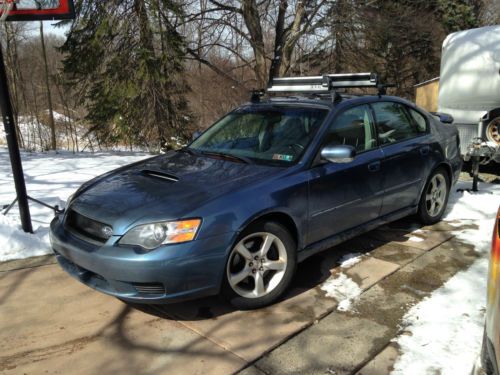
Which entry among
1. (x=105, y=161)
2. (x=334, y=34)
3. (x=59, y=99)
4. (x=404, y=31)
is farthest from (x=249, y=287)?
(x=404, y=31)

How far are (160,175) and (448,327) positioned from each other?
2437mm

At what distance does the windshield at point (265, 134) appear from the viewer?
3887 mm

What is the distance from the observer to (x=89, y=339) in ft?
10.0

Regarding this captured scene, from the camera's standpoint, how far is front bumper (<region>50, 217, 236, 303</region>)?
2922 millimetres

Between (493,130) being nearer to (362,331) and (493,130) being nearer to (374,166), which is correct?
(374,166)

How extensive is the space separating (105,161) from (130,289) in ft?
21.4

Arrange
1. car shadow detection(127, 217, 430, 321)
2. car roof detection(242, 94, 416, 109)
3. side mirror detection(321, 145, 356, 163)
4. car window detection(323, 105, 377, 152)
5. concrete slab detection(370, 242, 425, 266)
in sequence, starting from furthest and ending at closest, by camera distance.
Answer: concrete slab detection(370, 242, 425, 266) → car roof detection(242, 94, 416, 109) → car window detection(323, 105, 377, 152) → side mirror detection(321, 145, 356, 163) → car shadow detection(127, 217, 430, 321)

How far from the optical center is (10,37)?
1830 centimetres

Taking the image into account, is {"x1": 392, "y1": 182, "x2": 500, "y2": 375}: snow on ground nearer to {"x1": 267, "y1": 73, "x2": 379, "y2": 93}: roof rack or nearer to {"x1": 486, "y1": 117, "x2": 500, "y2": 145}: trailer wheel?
{"x1": 267, "y1": 73, "x2": 379, "y2": 93}: roof rack

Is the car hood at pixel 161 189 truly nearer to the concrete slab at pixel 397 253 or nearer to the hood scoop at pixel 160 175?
the hood scoop at pixel 160 175

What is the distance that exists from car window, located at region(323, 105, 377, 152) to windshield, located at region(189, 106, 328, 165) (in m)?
0.15

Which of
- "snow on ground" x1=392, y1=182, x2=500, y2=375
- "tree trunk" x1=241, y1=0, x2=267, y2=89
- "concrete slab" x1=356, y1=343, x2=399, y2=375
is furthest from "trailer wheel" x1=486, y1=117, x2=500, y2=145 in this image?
"tree trunk" x1=241, y1=0, x2=267, y2=89

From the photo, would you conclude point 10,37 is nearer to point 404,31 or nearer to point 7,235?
point 404,31

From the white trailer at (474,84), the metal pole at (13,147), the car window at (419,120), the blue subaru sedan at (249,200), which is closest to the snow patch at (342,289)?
the blue subaru sedan at (249,200)
